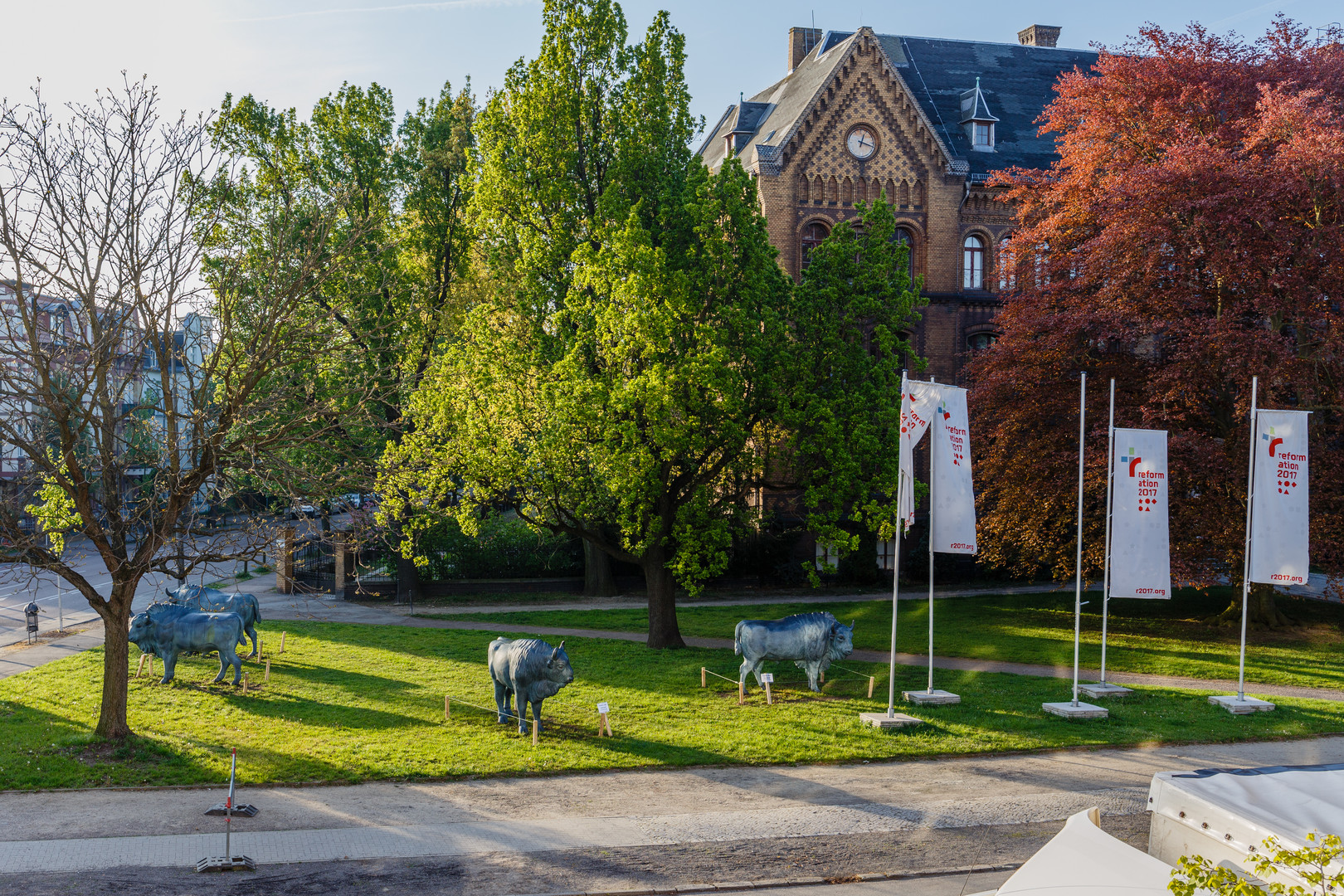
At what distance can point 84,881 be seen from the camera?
10336 millimetres

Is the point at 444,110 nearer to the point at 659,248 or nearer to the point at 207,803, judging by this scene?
the point at 659,248

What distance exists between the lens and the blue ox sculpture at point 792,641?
19422 millimetres

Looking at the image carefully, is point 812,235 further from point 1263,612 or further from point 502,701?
point 502,701

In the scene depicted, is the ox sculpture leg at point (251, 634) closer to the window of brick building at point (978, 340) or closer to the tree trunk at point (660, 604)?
the tree trunk at point (660, 604)

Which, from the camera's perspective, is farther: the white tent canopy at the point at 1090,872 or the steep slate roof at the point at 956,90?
the steep slate roof at the point at 956,90

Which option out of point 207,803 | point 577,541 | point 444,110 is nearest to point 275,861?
point 207,803

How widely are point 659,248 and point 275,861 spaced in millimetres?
14272

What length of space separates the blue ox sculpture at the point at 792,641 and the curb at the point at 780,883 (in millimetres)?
8300

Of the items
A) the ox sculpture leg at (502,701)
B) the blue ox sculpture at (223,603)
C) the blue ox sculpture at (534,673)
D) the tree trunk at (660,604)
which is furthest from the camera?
the tree trunk at (660,604)

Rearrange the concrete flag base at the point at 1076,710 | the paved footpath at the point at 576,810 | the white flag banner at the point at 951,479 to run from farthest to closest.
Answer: the white flag banner at the point at 951,479 → the concrete flag base at the point at 1076,710 → the paved footpath at the point at 576,810

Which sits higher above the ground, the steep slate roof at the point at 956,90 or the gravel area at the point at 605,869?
the steep slate roof at the point at 956,90

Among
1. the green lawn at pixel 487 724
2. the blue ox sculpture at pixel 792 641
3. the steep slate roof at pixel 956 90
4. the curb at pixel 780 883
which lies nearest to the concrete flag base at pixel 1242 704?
the green lawn at pixel 487 724

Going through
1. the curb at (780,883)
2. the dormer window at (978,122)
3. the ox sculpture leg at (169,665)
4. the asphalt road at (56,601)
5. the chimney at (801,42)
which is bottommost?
the asphalt road at (56,601)

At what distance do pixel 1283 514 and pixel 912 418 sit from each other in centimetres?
790
